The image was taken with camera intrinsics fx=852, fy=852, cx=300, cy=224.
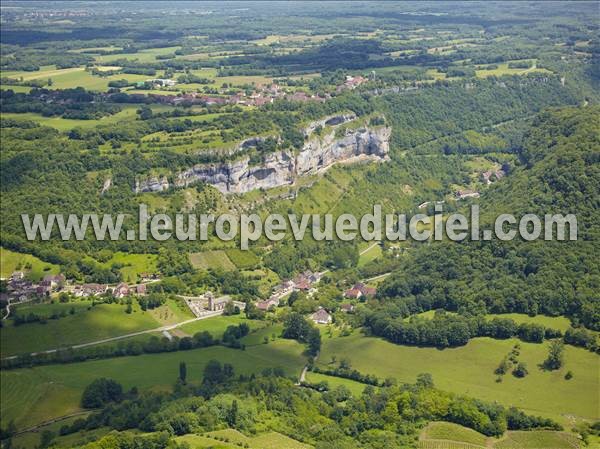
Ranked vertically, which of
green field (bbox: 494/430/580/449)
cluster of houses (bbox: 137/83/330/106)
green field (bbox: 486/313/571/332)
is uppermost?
cluster of houses (bbox: 137/83/330/106)

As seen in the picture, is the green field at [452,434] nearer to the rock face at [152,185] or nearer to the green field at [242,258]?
the green field at [242,258]

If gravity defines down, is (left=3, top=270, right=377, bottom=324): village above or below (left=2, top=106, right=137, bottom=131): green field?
below

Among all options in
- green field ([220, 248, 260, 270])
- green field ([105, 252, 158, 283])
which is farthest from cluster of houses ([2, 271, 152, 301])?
green field ([220, 248, 260, 270])

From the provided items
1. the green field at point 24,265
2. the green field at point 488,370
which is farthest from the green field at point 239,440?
the green field at point 24,265

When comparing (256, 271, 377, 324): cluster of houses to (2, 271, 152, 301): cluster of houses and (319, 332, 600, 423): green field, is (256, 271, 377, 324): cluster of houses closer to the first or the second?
(319, 332, 600, 423): green field

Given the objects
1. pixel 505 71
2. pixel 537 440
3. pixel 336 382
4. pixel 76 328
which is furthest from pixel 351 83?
pixel 537 440

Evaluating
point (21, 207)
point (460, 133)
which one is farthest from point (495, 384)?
point (460, 133)
